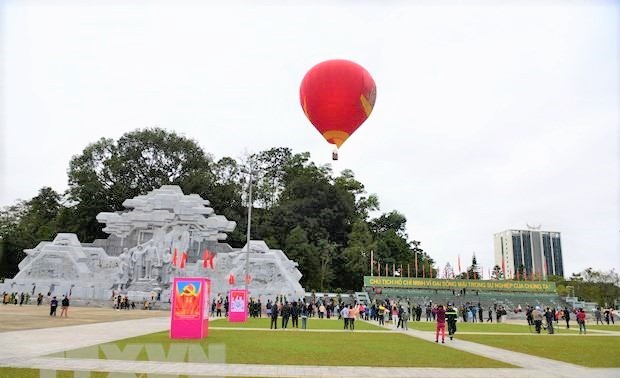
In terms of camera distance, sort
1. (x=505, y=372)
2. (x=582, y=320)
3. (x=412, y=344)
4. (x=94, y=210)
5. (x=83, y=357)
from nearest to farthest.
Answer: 1. (x=505, y=372)
2. (x=83, y=357)
3. (x=412, y=344)
4. (x=582, y=320)
5. (x=94, y=210)

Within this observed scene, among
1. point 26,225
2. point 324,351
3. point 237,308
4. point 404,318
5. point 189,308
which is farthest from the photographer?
point 26,225

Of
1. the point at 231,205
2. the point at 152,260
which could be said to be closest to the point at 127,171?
the point at 231,205

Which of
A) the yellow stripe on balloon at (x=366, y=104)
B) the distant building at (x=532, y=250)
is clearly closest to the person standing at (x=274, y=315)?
the yellow stripe on balloon at (x=366, y=104)

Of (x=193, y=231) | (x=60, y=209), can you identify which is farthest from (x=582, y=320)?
(x=60, y=209)

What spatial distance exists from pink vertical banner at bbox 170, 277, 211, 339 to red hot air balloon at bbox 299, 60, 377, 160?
6.45 meters

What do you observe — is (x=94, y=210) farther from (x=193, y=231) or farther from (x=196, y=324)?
(x=196, y=324)

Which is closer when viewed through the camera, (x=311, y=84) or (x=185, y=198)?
(x=311, y=84)

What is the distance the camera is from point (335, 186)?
64.2m

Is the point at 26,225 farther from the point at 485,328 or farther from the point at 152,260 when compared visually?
the point at 485,328

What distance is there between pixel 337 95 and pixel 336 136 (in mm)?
1401

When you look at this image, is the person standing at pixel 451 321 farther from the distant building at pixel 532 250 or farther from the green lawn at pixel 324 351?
the distant building at pixel 532 250

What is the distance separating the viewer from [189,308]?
605 inches

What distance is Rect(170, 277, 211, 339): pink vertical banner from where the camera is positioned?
15.1 m

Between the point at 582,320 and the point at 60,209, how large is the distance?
6238cm
